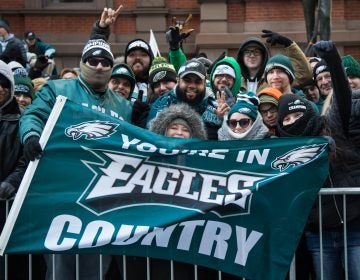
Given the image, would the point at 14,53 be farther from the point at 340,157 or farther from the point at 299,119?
the point at 340,157

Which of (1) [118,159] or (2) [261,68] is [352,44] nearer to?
(2) [261,68]

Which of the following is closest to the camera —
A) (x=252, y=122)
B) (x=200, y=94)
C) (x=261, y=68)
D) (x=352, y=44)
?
(x=252, y=122)

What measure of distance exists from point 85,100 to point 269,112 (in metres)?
1.42

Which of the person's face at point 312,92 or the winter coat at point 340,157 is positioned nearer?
the winter coat at point 340,157

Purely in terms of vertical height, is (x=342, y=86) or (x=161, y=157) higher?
(x=342, y=86)

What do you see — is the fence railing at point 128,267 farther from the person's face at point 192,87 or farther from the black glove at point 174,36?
the black glove at point 174,36

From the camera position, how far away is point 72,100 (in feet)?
22.2

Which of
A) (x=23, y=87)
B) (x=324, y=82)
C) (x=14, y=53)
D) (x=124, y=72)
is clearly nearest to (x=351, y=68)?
(x=324, y=82)

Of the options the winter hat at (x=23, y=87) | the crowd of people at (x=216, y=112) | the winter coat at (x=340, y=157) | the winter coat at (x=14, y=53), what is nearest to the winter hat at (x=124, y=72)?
the crowd of people at (x=216, y=112)

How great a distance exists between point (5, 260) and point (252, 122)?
6.16ft

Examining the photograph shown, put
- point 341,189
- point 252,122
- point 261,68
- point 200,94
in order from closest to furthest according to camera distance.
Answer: point 341,189
point 252,122
point 200,94
point 261,68

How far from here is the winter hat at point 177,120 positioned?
6473 mm

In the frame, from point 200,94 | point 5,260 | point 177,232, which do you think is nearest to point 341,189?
point 177,232

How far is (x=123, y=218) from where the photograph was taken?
245 inches
